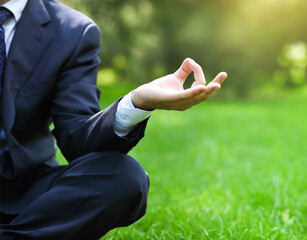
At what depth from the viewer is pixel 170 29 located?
10891 millimetres

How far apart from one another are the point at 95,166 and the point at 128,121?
22 centimetres

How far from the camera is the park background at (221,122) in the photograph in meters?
2.43

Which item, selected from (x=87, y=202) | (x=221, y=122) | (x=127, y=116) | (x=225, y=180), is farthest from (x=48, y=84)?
(x=221, y=122)

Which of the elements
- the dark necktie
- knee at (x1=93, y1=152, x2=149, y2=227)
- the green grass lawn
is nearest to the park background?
the green grass lawn

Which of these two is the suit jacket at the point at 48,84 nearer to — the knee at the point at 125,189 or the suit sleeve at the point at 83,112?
the suit sleeve at the point at 83,112

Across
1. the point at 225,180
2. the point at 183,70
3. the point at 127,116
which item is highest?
the point at 183,70

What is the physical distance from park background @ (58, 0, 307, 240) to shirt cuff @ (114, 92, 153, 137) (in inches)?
27.3

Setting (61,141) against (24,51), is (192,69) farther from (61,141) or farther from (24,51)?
(24,51)

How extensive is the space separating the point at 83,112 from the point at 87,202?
1.47 ft

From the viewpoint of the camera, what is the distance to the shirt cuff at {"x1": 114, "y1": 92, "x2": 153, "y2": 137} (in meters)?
1.64

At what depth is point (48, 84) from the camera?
2.00m

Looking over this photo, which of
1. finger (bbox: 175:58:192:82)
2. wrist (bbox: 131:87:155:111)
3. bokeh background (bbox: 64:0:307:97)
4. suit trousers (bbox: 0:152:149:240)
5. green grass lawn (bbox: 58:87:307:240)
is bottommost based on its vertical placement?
bokeh background (bbox: 64:0:307:97)

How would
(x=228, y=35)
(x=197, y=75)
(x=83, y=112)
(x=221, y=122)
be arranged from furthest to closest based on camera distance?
(x=228, y=35), (x=221, y=122), (x=83, y=112), (x=197, y=75)

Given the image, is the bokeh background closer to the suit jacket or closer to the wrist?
the suit jacket
